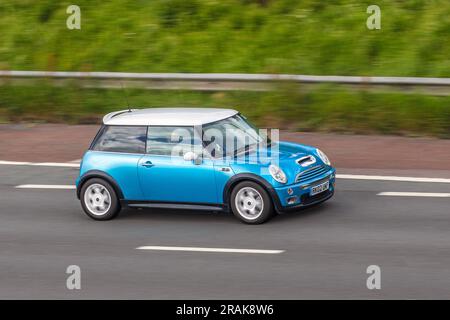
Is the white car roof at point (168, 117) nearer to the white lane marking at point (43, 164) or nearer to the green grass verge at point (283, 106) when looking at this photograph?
the white lane marking at point (43, 164)

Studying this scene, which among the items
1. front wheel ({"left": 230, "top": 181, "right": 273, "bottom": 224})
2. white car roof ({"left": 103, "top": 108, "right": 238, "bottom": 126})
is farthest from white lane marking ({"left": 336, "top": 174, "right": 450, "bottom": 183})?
front wheel ({"left": 230, "top": 181, "right": 273, "bottom": 224})

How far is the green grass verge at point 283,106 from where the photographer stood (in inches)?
710

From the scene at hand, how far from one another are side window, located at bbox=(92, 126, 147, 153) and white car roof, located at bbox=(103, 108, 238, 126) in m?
0.08

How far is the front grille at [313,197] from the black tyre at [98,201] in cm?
258

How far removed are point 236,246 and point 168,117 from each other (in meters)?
2.29

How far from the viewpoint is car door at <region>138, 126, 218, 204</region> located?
12703 millimetres

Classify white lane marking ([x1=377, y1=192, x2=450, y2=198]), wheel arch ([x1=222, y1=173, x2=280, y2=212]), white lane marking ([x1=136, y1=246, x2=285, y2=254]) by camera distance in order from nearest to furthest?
white lane marking ([x1=136, y1=246, x2=285, y2=254]) → wheel arch ([x1=222, y1=173, x2=280, y2=212]) → white lane marking ([x1=377, y1=192, x2=450, y2=198])

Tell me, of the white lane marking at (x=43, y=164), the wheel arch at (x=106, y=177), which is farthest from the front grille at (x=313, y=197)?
the white lane marking at (x=43, y=164)

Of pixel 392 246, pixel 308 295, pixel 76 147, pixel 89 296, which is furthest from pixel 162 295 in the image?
pixel 76 147

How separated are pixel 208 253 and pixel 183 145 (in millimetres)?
1874

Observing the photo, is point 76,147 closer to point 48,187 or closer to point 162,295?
point 48,187

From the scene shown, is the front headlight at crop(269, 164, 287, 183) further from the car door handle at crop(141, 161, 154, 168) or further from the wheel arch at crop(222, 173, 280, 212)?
the car door handle at crop(141, 161, 154, 168)

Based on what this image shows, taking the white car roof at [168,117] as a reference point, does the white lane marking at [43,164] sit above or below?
below

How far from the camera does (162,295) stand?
32.7ft
